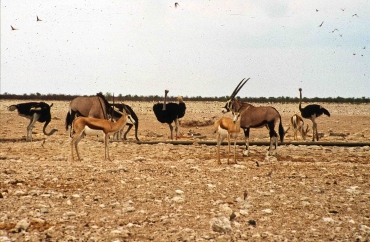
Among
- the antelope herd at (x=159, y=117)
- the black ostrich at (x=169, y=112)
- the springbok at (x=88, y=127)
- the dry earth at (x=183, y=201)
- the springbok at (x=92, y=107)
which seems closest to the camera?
the dry earth at (x=183, y=201)

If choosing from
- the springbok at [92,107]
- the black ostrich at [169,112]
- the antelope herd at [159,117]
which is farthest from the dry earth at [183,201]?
the black ostrich at [169,112]

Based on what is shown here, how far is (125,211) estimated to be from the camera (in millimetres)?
7027

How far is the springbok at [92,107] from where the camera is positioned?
57.7ft

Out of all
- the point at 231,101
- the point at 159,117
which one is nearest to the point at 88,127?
the point at 231,101

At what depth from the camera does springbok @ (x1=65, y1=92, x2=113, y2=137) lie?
57.7ft

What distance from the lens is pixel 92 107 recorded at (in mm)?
17656

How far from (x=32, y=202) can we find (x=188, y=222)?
6.99 ft

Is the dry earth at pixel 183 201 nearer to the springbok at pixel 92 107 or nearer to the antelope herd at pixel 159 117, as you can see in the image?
the antelope herd at pixel 159 117

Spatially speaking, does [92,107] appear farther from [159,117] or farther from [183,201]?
[183,201]

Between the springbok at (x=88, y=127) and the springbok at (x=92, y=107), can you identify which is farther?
the springbok at (x=92, y=107)

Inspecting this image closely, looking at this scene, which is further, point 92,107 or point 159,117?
point 159,117

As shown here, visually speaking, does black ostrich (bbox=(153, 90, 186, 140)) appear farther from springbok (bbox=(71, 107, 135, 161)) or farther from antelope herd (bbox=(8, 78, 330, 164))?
springbok (bbox=(71, 107, 135, 161))

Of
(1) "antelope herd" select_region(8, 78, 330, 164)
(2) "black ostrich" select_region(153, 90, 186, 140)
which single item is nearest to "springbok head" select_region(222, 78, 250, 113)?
(1) "antelope herd" select_region(8, 78, 330, 164)

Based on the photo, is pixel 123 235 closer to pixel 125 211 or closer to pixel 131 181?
pixel 125 211
